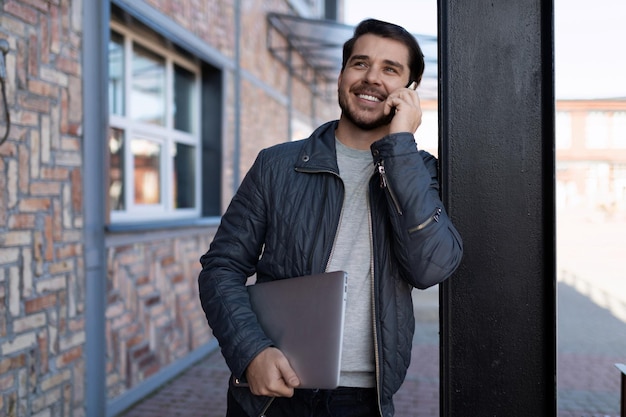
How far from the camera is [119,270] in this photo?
→ 14.3 ft

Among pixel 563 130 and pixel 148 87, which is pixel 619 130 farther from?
pixel 148 87

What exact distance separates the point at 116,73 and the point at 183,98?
51.3 inches

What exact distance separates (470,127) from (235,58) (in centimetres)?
571

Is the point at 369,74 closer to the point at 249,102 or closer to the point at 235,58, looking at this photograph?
the point at 235,58

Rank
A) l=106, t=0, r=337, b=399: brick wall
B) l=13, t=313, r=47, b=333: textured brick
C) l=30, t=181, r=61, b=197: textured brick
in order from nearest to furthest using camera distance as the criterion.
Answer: l=13, t=313, r=47, b=333: textured brick < l=30, t=181, r=61, b=197: textured brick < l=106, t=0, r=337, b=399: brick wall

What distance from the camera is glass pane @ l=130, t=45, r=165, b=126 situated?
508 centimetres

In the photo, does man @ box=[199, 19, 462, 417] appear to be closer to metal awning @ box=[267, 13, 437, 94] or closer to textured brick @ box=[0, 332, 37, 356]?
textured brick @ box=[0, 332, 37, 356]

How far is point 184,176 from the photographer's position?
19.9ft

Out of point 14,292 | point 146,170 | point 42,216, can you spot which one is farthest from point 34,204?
point 146,170

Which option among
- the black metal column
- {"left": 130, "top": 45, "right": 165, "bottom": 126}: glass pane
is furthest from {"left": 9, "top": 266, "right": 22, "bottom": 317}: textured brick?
the black metal column

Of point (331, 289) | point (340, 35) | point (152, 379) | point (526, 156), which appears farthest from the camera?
point (340, 35)

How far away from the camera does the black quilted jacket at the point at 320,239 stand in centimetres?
146


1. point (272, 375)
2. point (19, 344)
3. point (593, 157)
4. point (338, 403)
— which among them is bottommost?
point (19, 344)

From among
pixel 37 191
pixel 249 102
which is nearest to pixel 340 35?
pixel 249 102
